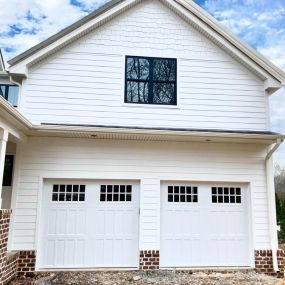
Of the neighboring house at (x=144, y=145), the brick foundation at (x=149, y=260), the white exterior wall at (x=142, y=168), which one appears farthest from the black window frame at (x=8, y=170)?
the brick foundation at (x=149, y=260)

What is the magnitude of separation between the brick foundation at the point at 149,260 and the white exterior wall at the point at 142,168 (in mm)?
146

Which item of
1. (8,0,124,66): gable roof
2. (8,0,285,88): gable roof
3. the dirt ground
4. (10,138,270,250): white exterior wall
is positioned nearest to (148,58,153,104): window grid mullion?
(10,138,270,250): white exterior wall

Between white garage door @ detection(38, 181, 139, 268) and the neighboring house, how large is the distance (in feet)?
0.08

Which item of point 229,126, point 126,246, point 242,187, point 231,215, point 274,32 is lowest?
point 126,246

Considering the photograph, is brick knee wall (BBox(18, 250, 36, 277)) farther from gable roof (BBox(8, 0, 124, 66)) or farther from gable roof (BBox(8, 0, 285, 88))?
gable roof (BBox(8, 0, 285, 88))

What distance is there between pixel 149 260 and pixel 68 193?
8.76 feet

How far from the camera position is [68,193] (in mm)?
8641

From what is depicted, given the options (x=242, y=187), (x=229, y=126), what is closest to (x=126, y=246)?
(x=242, y=187)

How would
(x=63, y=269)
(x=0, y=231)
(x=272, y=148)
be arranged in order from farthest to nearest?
(x=272, y=148) → (x=63, y=269) → (x=0, y=231)

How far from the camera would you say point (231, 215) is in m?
8.99

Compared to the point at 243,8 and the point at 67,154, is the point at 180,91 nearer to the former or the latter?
the point at 67,154

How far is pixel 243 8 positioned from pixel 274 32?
9.02 feet

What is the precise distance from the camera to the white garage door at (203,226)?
8680mm

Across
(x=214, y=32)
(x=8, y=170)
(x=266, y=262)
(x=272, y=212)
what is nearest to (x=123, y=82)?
(x=214, y=32)
